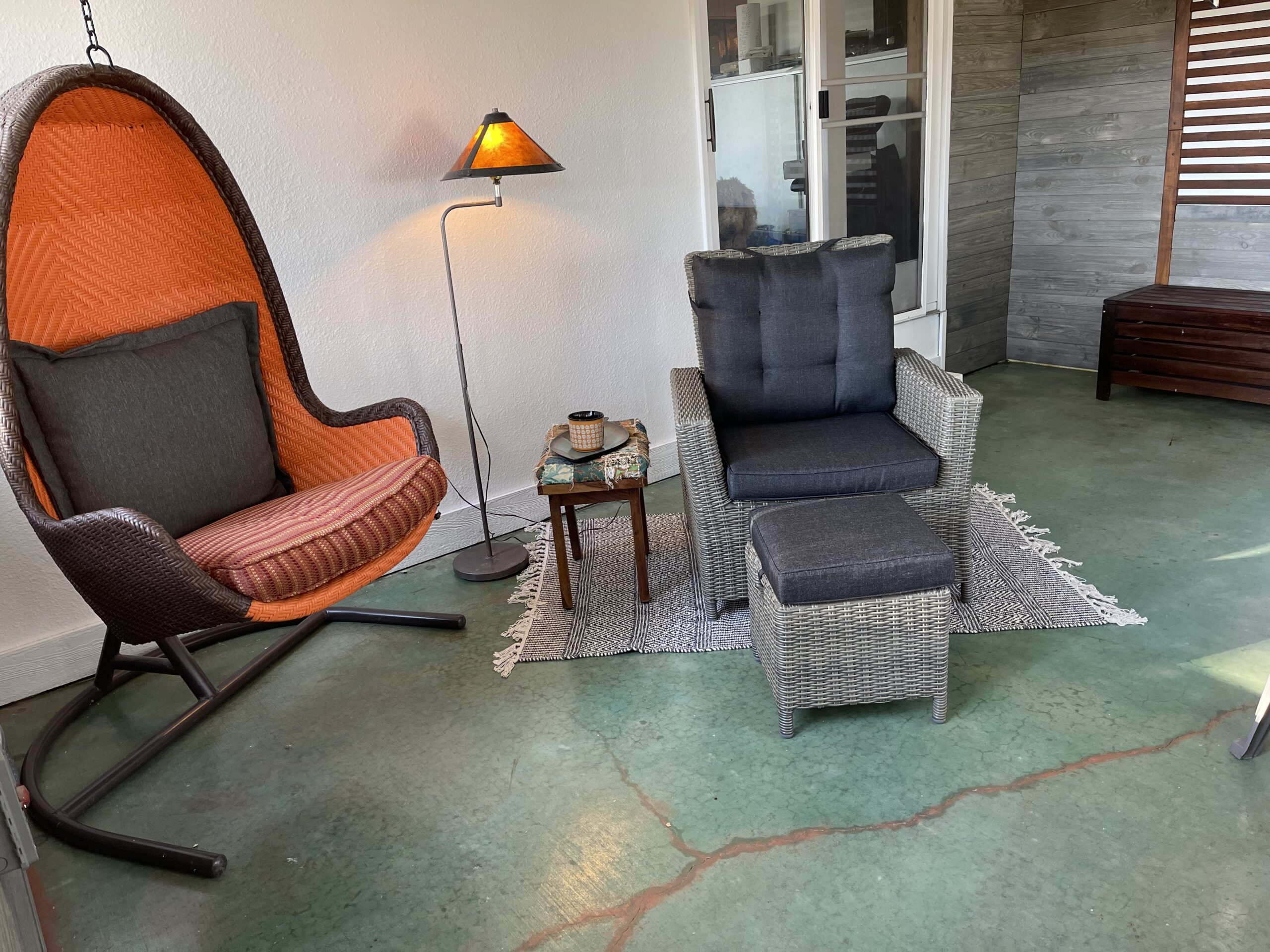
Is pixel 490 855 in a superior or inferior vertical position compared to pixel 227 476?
inferior

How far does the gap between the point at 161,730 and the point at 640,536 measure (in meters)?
1.24

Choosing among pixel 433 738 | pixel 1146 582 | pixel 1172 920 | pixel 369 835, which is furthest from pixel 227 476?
pixel 1146 582

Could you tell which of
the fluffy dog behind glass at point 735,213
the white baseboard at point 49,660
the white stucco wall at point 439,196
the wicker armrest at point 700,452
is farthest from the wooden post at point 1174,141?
the white baseboard at point 49,660

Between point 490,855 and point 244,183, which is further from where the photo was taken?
point 244,183

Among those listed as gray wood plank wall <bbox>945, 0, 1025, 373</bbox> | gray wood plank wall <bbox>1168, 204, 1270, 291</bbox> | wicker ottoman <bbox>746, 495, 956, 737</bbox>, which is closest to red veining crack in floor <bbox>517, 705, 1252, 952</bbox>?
wicker ottoman <bbox>746, 495, 956, 737</bbox>

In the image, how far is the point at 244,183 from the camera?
2596 millimetres

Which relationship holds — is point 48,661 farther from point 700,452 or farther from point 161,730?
point 700,452

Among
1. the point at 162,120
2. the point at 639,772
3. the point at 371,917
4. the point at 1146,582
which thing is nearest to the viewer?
the point at 371,917

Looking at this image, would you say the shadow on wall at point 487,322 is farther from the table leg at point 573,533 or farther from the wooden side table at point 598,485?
the wooden side table at point 598,485

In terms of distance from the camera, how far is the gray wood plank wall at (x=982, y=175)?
4199mm

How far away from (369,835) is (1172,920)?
1398mm

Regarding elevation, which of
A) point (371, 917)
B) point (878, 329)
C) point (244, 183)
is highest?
point (244, 183)

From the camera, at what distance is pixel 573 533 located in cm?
287

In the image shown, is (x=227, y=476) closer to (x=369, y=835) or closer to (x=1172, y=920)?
(x=369, y=835)
